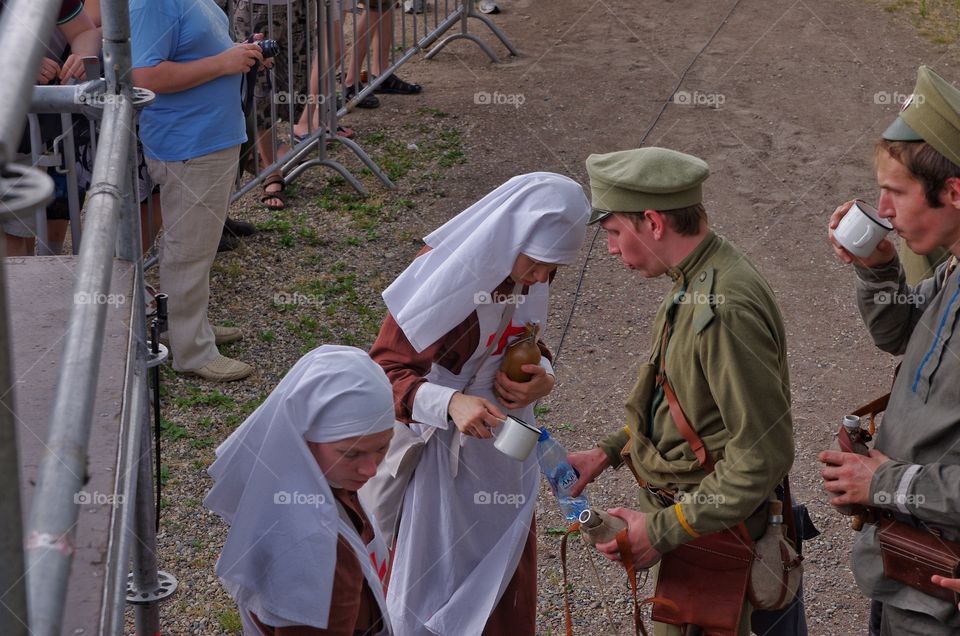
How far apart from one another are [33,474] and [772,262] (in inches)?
227

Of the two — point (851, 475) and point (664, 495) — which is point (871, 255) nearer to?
point (851, 475)

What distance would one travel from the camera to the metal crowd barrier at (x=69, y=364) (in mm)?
1102

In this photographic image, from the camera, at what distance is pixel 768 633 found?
3291mm

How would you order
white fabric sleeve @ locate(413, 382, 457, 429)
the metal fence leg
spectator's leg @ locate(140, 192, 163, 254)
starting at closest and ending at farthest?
white fabric sleeve @ locate(413, 382, 457, 429) → spectator's leg @ locate(140, 192, 163, 254) → the metal fence leg

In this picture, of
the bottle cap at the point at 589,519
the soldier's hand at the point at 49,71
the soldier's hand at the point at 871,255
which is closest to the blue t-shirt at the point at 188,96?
the soldier's hand at the point at 49,71

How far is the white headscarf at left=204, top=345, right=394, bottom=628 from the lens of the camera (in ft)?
8.09

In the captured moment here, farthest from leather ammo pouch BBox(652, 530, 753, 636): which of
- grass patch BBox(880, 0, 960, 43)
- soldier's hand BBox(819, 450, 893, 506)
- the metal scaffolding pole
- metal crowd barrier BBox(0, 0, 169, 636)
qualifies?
grass patch BBox(880, 0, 960, 43)

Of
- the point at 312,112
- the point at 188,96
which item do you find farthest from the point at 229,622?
the point at 312,112

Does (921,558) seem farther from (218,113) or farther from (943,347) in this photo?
(218,113)

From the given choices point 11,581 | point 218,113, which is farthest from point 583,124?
point 11,581

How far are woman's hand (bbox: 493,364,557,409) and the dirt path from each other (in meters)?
1.31

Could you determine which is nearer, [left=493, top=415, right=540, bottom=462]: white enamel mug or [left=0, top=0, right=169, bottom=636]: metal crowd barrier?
[left=0, top=0, right=169, bottom=636]: metal crowd barrier

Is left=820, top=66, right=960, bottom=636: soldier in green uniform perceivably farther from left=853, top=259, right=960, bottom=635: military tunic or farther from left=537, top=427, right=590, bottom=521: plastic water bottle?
left=537, top=427, right=590, bottom=521: plastic water bottle

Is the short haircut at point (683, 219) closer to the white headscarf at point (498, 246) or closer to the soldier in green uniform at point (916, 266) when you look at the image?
the white headscarf at point (498, 246)
